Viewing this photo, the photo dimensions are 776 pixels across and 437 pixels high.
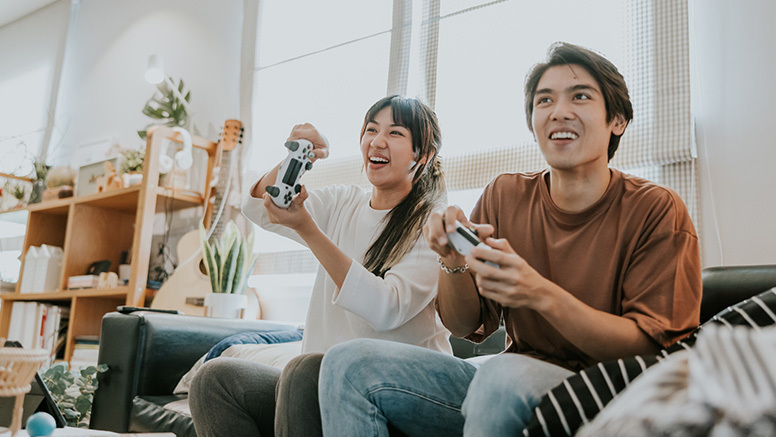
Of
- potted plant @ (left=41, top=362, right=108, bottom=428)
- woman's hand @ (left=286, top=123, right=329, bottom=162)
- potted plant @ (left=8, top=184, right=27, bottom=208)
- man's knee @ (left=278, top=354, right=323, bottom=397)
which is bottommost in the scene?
potted plant @ (left=41, top=362, right=108, bottom=428)

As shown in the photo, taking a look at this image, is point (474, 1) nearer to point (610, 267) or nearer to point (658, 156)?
point (658, 156)

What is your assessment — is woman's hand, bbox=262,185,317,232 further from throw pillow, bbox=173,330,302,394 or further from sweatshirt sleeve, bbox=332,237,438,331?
throw pillow, bbox=173,330,302,394

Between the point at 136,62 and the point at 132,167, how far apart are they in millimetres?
992

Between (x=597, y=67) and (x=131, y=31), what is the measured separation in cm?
364

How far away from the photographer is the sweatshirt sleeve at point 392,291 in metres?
1.21

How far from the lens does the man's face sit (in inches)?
43.5

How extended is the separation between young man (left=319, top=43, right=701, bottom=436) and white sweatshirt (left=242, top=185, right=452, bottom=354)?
0.12 meters

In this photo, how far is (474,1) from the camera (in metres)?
2.55

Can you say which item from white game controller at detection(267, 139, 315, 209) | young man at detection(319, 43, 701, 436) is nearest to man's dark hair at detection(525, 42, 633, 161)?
young man at detection(319, 43, 701, 436)

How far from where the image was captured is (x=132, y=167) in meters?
3.29

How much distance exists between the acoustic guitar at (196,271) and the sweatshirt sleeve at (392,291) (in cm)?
179

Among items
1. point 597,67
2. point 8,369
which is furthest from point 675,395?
point 8,369

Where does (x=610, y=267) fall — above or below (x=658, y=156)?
below

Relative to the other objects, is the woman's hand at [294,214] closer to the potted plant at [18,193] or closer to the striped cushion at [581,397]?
the striped cushion at [581,397]
